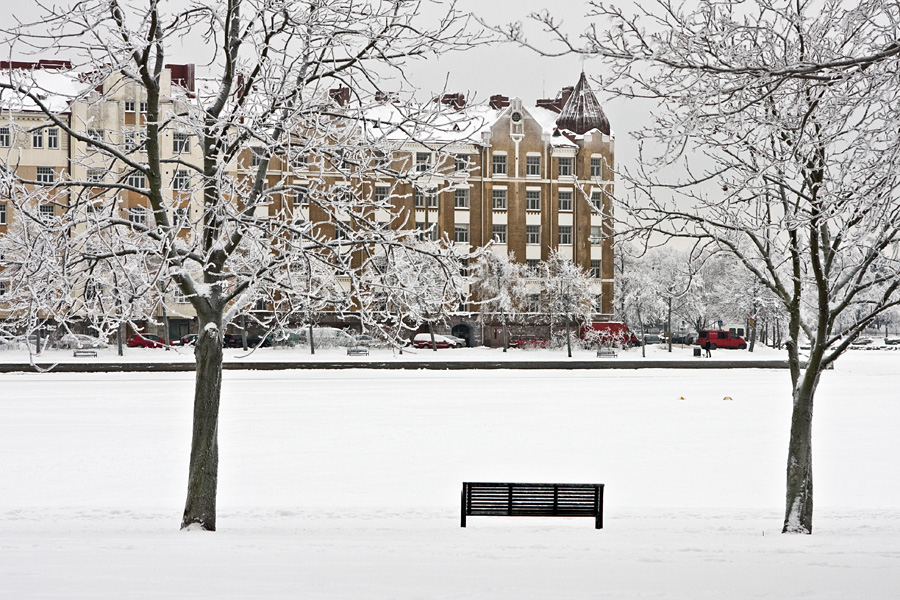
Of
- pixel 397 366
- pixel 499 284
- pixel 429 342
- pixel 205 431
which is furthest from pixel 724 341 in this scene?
pixel 205 431

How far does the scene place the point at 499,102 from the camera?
256 ft

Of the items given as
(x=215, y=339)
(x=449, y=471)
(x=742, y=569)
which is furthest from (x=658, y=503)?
(x=215, y=339)

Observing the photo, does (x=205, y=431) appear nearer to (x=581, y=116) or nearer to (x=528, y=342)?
(x=528, y=342)

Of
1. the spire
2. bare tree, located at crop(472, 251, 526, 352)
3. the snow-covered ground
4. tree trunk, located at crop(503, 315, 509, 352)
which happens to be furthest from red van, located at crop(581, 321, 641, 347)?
the spire

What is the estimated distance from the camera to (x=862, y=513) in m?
13.2

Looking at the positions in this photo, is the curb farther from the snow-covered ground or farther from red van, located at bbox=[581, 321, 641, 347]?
red van, located at bbox=[581, 321, 641, 347]

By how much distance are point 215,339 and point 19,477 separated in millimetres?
7552

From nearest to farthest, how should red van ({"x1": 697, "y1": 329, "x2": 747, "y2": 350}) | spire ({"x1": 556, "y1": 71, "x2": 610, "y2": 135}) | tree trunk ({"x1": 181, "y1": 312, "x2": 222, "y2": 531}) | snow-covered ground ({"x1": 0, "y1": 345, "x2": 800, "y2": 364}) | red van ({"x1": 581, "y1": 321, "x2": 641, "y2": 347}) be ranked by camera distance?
tree trunk ({"x1": 181, "y1": 312, "x2": 222, "y2": 531}) < snow-covered ground ({"x1": 0, "y1": 345, "x2": 800, "y2": 364}) < red van ({"x1": 581, "y1": 321, "x2": 641, "y2": 347}) < spire ({"x1": 556, "y1": 71, "x2": 610, "y2": 135}) < red van ({"x1": 697, "y1": 329, "x2": 747, "y2": 350})

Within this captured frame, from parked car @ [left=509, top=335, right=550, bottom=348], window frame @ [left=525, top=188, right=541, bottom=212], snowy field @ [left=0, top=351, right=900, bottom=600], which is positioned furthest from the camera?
window frame @ [left=525, top=188, right=541, bottom=212]

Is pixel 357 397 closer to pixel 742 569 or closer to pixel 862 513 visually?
Result: pixel 862 513

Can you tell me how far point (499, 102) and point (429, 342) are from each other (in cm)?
2386

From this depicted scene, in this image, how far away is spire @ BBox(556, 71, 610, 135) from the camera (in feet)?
Answer: 251

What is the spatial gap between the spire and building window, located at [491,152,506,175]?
6708 millimetres

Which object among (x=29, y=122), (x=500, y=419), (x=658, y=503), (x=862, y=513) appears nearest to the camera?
(x=862, y=513)
